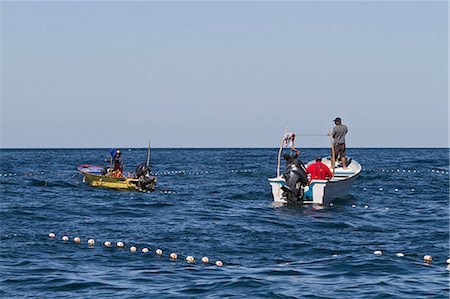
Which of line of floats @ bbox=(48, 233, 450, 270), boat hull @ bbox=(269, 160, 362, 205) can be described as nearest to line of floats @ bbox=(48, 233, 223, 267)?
line of floats @ bbox=(48, 233, 450, 270)

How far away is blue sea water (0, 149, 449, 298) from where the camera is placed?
1427 centimetres

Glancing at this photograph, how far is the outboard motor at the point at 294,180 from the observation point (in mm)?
26609

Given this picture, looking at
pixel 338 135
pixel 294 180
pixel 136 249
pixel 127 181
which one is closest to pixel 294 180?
pixel 294 180

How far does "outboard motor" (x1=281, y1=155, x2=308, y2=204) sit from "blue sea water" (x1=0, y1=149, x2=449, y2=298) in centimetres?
47

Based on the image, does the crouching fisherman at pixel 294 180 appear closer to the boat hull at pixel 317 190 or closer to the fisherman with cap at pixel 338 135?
the boat hull at pixel 317 190

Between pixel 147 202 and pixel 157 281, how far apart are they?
1466 centimetres

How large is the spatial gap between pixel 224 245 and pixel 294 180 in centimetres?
818

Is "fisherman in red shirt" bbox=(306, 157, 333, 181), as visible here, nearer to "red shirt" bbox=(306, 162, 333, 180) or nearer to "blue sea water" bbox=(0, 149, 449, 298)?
"red shirt" bbox=(306, 162, 333, 180)

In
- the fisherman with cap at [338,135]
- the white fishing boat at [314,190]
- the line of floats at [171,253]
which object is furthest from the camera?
the fisherman with cap at [338,135]

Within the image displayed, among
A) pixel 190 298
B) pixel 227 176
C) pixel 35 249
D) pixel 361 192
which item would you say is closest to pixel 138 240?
pixel 35 249

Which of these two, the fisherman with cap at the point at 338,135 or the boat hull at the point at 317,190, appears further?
the fisherman with cap at the point at 338,135

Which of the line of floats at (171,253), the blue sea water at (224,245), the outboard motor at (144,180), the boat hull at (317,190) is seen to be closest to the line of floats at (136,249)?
the line of floats at (171,253)

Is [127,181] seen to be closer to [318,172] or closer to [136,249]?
[318,172]

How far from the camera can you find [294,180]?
87.7 ft
